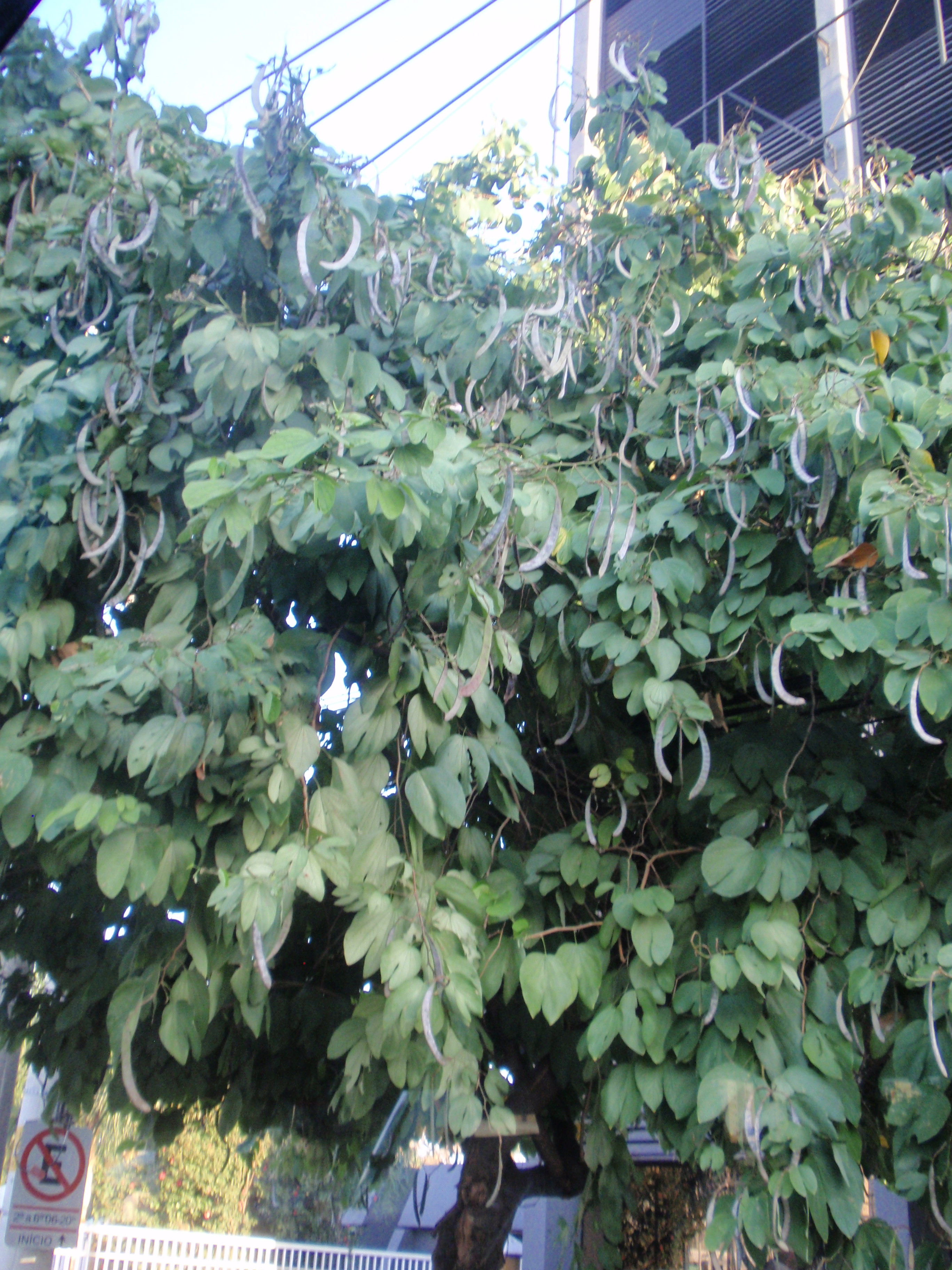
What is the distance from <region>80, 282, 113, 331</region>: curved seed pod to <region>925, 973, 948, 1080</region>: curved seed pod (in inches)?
90.4

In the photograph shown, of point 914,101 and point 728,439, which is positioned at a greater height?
point 914,101

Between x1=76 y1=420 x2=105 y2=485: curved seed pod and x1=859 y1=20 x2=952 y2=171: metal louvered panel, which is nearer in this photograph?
x1=76 y1=420 x2=105 y2=485: curved seed pod

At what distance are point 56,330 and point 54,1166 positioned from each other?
2751mm

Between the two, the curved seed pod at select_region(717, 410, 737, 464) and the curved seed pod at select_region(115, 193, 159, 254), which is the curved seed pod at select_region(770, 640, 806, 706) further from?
the curved seed pod at select_region(115, 193, 159, 254)

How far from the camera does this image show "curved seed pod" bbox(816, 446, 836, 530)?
7.52ft

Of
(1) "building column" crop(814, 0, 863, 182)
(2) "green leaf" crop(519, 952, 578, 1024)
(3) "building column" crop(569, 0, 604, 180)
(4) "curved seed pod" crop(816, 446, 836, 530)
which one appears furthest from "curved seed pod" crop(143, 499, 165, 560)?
(3) "building column" crop(569, 0, 604, 180)

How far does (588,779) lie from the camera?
115 inches

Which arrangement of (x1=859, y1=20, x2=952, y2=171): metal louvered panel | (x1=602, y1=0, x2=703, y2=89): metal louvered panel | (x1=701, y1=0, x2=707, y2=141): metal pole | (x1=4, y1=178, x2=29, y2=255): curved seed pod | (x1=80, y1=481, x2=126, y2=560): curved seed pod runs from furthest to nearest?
(x1=602, y1=0, x2=703, y2=89): metal louvered panel → (x1=701, y1=0, x2=707, y2=141): metal pole → (x1=859, y1=20, x2=952, y2=171): metal louvered panel → (x1=4, y1=178, x2=29, y2=255): curved seed pod → (x1=80, y1=481, x2=126, y2=560): curved seed pod

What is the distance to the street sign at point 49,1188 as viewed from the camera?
341 centimetres

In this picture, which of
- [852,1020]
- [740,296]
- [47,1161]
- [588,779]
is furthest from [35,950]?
[740,296]

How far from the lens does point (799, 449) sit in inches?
90.4

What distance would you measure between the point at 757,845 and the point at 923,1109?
642 mm

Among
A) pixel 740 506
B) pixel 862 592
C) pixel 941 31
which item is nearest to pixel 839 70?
pixel 941 31

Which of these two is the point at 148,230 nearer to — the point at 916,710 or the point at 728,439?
the point at 728,439
